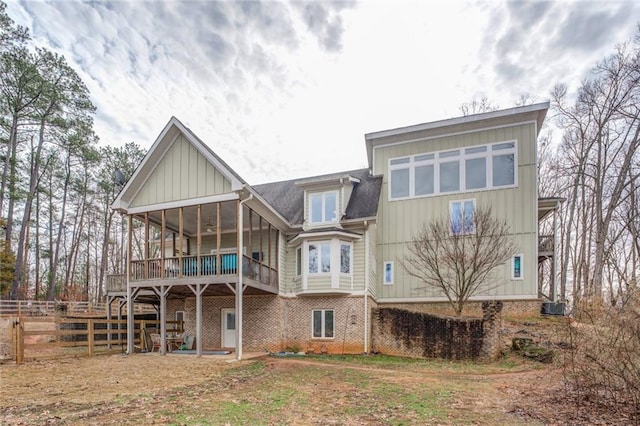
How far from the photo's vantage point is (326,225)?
16.6 meters

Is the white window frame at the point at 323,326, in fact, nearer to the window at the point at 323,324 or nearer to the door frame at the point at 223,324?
the window at the point at 323,324

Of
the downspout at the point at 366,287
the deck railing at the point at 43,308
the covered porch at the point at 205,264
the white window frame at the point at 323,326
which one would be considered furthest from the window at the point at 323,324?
the deck railing at the point at 43,308

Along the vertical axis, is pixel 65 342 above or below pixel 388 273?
below

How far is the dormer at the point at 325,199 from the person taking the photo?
16.5 m

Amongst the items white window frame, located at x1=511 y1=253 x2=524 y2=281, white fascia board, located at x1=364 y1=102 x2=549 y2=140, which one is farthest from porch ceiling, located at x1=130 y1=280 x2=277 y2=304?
white window frame, located at x1=511 y1=253 x2=524 y2=281

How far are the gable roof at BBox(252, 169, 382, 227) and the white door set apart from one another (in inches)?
195

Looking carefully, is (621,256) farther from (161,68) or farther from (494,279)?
(161,68)

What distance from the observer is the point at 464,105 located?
25625 mm

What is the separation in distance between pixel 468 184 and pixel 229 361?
1222 centimetres

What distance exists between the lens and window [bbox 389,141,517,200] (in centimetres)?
1634

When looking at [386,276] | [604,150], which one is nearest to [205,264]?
[386,276]

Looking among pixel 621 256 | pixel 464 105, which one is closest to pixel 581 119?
pixel 464 105

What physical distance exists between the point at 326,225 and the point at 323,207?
2.87 feet

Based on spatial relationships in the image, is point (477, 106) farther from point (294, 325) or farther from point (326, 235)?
point (294, 325)
